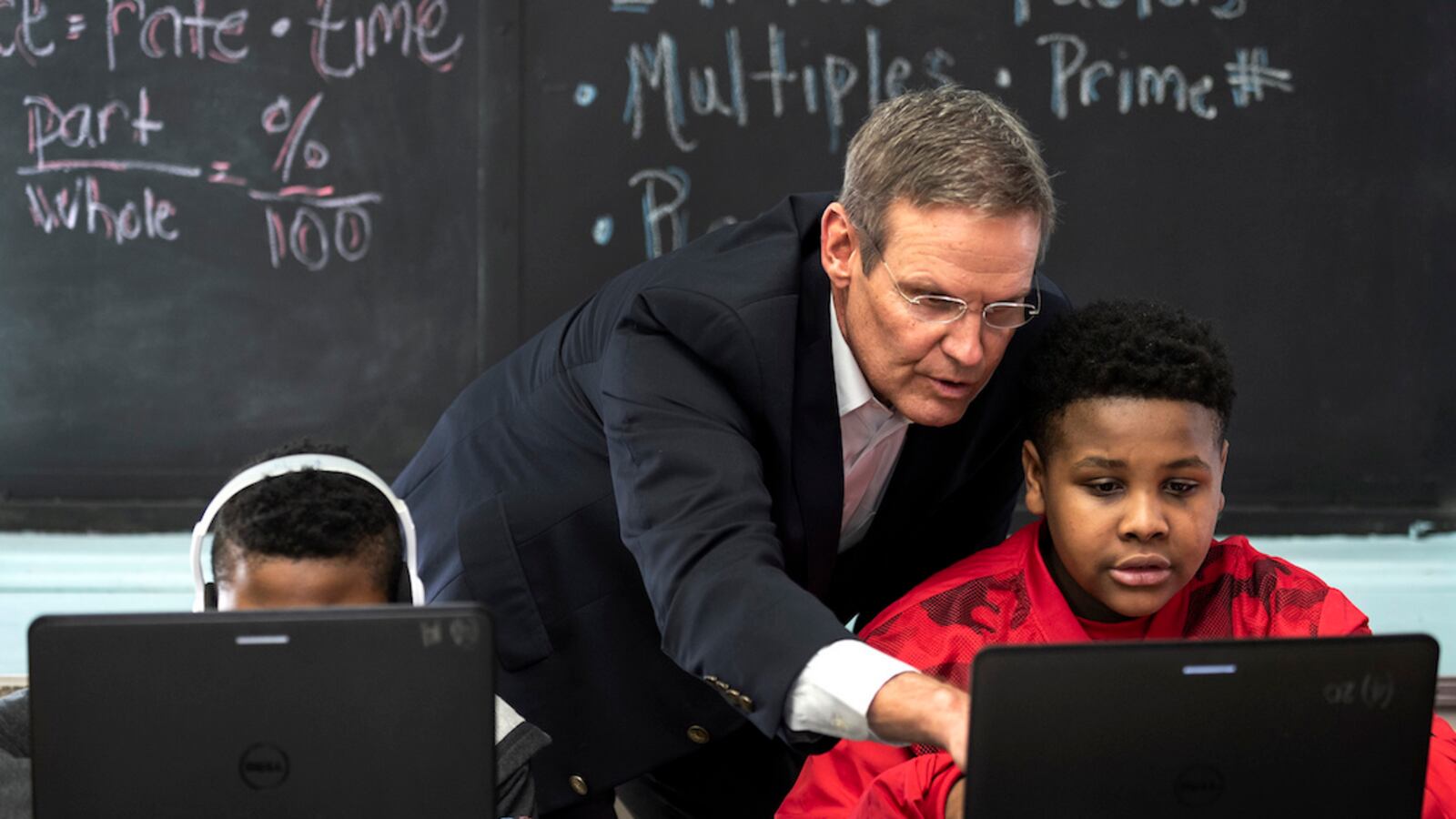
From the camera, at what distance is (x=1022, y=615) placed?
1.72m

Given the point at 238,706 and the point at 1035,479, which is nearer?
the point at 238,706

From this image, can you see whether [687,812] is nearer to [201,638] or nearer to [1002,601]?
[1002,601]

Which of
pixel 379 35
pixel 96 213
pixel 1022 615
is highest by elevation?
pixel 379 35

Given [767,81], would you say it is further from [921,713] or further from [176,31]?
[921,713]

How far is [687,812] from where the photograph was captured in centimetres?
205

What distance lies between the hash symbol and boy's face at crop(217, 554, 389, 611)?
2206 mm

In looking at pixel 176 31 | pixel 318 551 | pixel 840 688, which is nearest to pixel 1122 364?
pixel 840 688

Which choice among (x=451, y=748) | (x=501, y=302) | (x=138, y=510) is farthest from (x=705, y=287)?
(x=138, y=510)

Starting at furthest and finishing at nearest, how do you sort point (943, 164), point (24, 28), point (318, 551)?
point (24, 28) → point (318, 551) → point (943, 164)

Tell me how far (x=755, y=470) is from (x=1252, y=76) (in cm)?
204

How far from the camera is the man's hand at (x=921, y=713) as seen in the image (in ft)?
3.59

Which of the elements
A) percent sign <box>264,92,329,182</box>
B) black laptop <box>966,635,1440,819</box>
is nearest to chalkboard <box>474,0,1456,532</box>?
percent sign <box>264,92,329,182</box>

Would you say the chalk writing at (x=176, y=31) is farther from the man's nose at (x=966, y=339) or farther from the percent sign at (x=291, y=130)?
the man's nose at (x=966, y=339)

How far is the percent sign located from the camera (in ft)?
10.0
